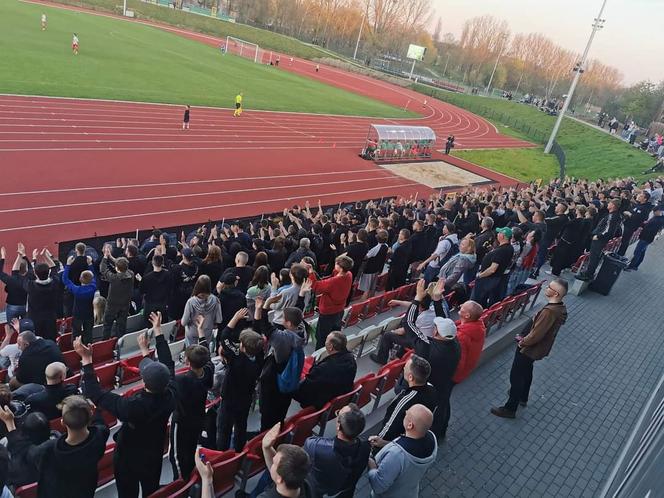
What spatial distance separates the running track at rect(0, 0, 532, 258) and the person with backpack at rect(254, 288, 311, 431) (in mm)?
10562

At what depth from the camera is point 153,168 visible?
19875 millimetres

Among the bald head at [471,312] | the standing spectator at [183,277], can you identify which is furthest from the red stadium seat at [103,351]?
the bald head at [471,312]

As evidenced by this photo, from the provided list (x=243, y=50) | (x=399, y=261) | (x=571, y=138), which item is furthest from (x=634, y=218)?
(x=243, y=50)

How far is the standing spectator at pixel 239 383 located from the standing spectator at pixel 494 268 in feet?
17.1

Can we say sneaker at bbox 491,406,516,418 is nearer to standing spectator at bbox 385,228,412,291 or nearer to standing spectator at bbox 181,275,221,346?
standing spectator at bbox 385,228,412,291

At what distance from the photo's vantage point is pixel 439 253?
361 inches

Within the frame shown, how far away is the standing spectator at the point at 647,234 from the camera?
12930 mm

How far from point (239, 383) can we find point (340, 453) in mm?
1258

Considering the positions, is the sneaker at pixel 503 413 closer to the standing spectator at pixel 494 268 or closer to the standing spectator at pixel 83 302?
the standing spectator at pixel 494 268

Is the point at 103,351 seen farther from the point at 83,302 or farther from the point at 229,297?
the point at 229,297

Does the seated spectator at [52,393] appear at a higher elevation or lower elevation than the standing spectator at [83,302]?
higher

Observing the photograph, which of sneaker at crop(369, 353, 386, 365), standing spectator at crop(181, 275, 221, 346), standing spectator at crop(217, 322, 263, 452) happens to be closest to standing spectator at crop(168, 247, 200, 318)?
standing spectator at crop(181, 275, 221, 346)

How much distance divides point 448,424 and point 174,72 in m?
40.2

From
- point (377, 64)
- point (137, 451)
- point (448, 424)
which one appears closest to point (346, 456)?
point (137, 451)
